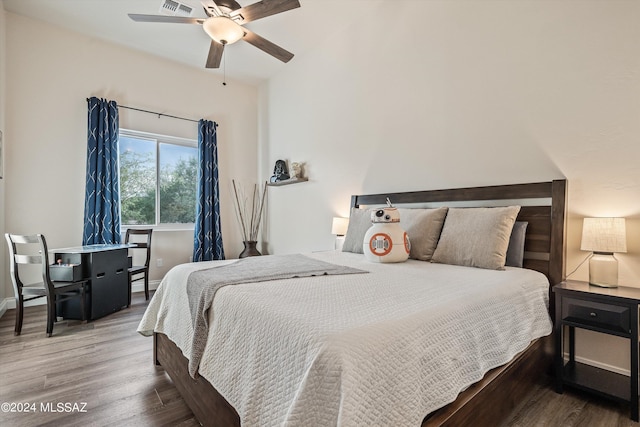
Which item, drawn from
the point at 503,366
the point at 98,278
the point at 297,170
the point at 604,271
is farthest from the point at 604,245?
the point at 98,278

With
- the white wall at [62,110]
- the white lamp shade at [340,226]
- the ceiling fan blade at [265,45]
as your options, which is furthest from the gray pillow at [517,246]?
the white wall at [62,110]

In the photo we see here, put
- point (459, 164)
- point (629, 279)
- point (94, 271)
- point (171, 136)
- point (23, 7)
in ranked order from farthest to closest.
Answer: point (171, 136), point (23, 7), point (94, 271), point (459, 164), point (629, 279)

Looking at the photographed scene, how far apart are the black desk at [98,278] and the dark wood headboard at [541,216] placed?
338 cm

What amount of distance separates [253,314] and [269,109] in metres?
4.41

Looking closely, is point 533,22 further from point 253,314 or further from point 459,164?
point 253,314

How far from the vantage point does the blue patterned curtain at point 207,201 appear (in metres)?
4.41

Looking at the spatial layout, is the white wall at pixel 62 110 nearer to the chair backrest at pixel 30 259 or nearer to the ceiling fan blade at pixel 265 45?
the chair backrest at pixel 30 259

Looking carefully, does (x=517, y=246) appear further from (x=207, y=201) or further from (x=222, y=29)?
(x=207, y=201)

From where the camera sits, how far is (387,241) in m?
2.14

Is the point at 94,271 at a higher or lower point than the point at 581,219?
lower

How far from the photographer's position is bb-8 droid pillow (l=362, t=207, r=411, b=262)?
7.03 ft

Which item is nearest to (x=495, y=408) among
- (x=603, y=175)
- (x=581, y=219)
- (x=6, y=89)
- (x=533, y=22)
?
(x=581, y=219)

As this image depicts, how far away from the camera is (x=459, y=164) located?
2.55 meters

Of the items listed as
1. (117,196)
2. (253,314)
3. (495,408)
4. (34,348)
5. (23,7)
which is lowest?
(34,348)
